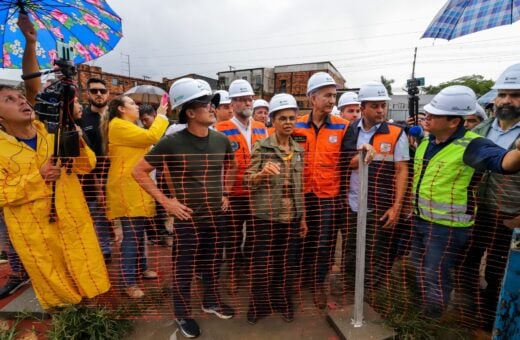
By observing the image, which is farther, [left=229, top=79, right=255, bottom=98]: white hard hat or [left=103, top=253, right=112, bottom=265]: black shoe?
[left=229, top=79, right=255, bottom=98]: white hard hat

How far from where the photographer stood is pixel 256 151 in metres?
2.54

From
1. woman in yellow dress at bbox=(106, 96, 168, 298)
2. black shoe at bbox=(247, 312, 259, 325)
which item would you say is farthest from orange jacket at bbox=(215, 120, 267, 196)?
black shoe at bbox=(247, 312, 259, 325)

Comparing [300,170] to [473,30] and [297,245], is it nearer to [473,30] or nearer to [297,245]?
[297,245]

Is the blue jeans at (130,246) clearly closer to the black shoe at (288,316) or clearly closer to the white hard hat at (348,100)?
the black shoe at (288,316)

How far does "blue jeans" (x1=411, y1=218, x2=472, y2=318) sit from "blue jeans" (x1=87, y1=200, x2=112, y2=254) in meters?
2.94

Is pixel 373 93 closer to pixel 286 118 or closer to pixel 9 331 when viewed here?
pixel 286 118

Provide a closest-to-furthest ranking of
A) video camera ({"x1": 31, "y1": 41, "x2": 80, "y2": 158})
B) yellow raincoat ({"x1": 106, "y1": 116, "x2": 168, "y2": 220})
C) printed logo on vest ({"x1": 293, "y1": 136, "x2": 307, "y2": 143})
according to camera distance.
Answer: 1. video camera ({"x1": 31, "y1": 41, "x2": 80, "y2": 158})
2. yellow raincoat ({"x1": 106, "y1": 116, "x2": 168, "y2": 220})
3. printed logo on vest ({"x1": 293, "y1": 136, "x2": 307, "y2": 143})

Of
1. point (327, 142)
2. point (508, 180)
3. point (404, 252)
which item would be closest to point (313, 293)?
point (404, 252)

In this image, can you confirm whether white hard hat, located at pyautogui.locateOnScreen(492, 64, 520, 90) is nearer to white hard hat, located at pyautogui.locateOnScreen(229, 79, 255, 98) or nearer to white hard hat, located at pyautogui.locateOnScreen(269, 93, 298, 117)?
white hard hat, located at pyautogui.locateOnScreen(269, 93, 298, 117)

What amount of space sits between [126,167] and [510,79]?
3339mm

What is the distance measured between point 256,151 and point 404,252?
185 centimetres

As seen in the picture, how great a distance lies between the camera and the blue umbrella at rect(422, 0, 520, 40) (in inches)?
98.1

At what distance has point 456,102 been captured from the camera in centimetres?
218

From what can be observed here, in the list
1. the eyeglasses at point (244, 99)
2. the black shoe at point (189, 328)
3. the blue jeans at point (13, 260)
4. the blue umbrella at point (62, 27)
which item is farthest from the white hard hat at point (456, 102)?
the blue jeans at point (13, 260)
